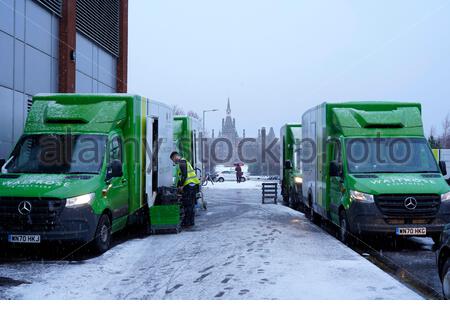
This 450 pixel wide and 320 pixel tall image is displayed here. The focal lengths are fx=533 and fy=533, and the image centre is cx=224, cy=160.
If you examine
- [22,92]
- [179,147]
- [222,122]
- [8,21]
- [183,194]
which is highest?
[222,122]

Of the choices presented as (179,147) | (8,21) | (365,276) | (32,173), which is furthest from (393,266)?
(8,21)

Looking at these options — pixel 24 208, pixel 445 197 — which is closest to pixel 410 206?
pixel 445 197

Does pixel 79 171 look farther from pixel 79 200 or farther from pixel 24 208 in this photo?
pixel 24 208

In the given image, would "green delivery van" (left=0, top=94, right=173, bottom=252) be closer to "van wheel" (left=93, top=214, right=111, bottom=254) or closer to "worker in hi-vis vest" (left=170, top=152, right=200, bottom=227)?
"van wheel" (left=93, top=214, right=111, bottom=254)

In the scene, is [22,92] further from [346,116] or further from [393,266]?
[393,266]

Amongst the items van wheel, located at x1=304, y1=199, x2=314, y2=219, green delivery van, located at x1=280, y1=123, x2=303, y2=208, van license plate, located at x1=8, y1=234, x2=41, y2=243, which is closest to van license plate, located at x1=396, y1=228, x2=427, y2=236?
van wheel, located at x1=304, y1=199, x2=314, y2=219

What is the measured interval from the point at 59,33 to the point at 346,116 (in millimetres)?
12091

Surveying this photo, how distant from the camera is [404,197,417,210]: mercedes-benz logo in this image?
10.3m

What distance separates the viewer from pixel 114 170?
10227 mm

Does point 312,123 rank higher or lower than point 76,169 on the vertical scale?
higher

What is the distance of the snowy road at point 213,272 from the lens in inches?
258

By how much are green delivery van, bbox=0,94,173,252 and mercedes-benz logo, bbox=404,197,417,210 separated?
5.58 meters

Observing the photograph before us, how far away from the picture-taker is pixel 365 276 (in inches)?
290

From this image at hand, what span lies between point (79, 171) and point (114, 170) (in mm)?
650
